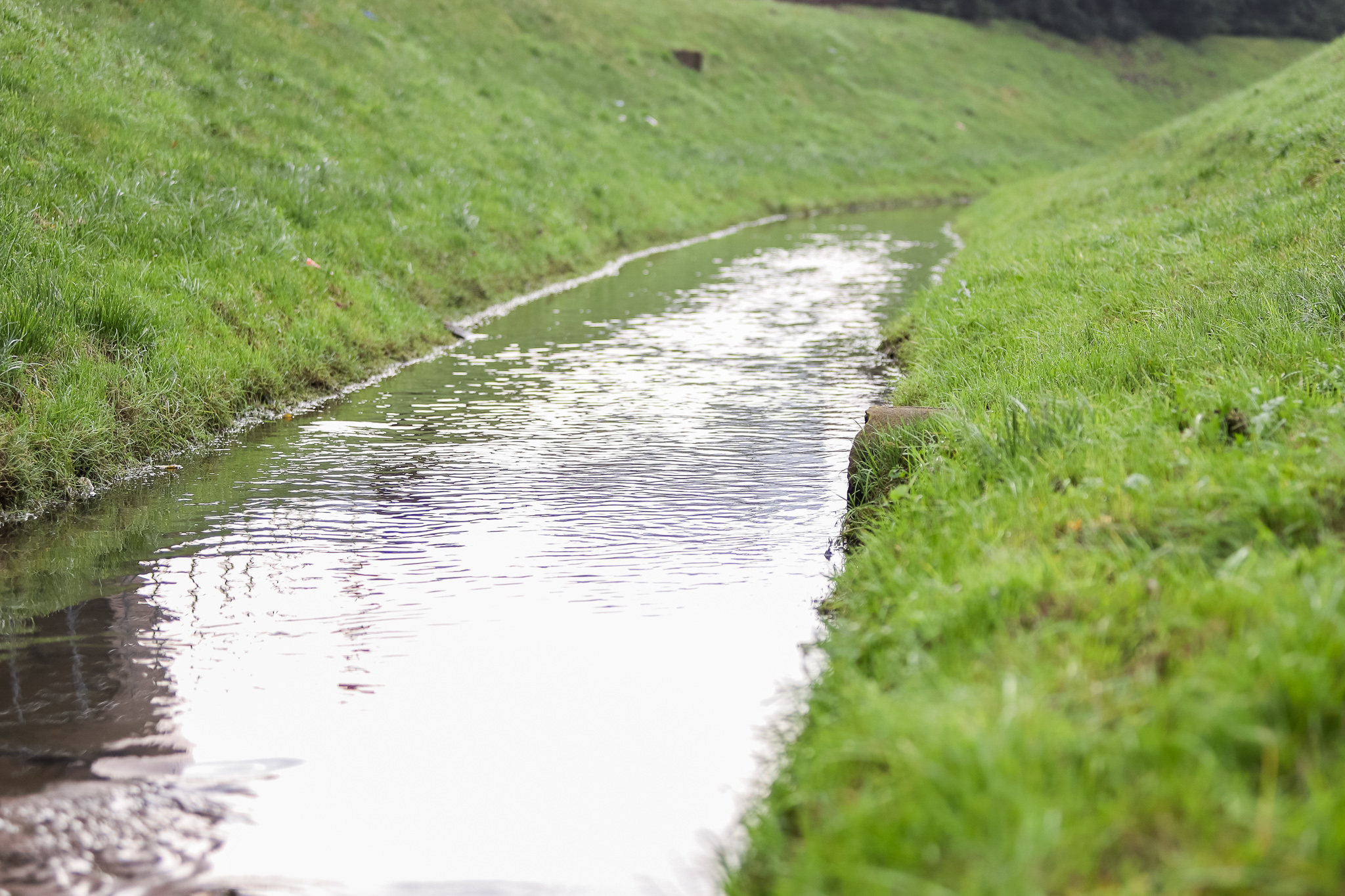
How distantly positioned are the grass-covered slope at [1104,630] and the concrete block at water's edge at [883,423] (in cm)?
17

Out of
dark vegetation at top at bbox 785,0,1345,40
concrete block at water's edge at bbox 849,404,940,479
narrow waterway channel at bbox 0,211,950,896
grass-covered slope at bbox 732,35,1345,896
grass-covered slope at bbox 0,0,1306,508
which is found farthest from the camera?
dark vegetation at top at bbox 785,0,1345,40

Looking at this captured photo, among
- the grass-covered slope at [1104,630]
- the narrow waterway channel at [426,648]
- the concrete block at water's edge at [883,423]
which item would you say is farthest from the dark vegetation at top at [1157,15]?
the grass-covered slope at [1104,630]

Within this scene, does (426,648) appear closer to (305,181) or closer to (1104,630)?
(1104,630)

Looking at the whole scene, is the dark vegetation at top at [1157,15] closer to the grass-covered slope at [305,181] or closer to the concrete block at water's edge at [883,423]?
the grass-covered slope at [305,181]

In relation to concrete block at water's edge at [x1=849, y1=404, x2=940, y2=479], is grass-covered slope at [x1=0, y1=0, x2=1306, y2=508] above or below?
above

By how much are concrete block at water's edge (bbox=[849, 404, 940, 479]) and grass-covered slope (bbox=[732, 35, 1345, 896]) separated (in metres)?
0.17

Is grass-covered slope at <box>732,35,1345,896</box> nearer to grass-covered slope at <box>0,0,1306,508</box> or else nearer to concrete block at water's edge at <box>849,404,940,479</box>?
concrete block at water's edge at <box>849,404,940,479</box>

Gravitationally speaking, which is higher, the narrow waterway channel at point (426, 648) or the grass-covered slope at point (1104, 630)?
the grass-covered slope at point (1104, 630)

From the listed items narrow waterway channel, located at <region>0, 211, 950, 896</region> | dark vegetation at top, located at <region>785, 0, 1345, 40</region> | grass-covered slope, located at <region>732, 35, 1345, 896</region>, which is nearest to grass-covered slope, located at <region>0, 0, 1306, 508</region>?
narrow waterway channel, located at <region>0, 211, 950, 896</region>

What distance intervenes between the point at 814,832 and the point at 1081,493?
2.33 m

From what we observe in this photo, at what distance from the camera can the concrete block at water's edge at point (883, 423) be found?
22.8 ft

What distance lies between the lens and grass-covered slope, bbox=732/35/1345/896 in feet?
9.10

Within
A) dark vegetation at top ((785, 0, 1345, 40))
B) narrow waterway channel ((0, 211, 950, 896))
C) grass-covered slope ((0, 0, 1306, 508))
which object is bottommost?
narrow waterway channel ((0, 211, 950, 896))

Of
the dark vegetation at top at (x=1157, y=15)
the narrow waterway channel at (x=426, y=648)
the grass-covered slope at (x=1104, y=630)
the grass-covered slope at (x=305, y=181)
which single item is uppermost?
the dark vegetation at top at (x=1157, y=15)
